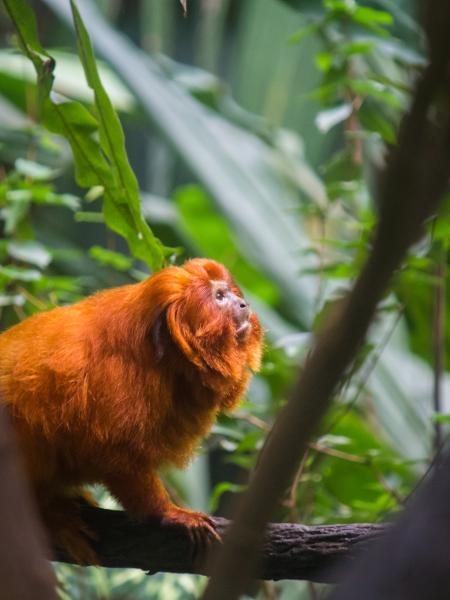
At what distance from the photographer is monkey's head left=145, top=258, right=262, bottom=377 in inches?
89.8

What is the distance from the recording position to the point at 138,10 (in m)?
7.70

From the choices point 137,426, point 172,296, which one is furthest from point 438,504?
point 172,296

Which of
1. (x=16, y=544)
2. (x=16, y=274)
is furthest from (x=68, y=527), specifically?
(x=16, y=544)

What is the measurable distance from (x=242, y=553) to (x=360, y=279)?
318 millimetres

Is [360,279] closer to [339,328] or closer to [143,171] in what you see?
[339,328]

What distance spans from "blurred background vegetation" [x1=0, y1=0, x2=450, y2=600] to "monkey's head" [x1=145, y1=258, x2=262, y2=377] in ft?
0.36

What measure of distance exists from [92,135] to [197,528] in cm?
103

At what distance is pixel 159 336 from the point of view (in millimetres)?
2273

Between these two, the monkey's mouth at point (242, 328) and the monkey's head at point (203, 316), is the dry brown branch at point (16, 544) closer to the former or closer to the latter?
the monkey's head at point (203, 316)

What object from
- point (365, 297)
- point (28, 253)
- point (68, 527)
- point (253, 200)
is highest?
point (365, 297)

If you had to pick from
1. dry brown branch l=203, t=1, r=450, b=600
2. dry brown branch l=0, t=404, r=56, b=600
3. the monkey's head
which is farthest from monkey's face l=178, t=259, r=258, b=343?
dry brown branch l=203, t=1, r=450, b=600

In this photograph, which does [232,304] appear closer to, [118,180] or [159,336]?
[159,336]

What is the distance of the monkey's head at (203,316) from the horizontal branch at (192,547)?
0.43 meters

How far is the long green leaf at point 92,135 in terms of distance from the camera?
212 cm
